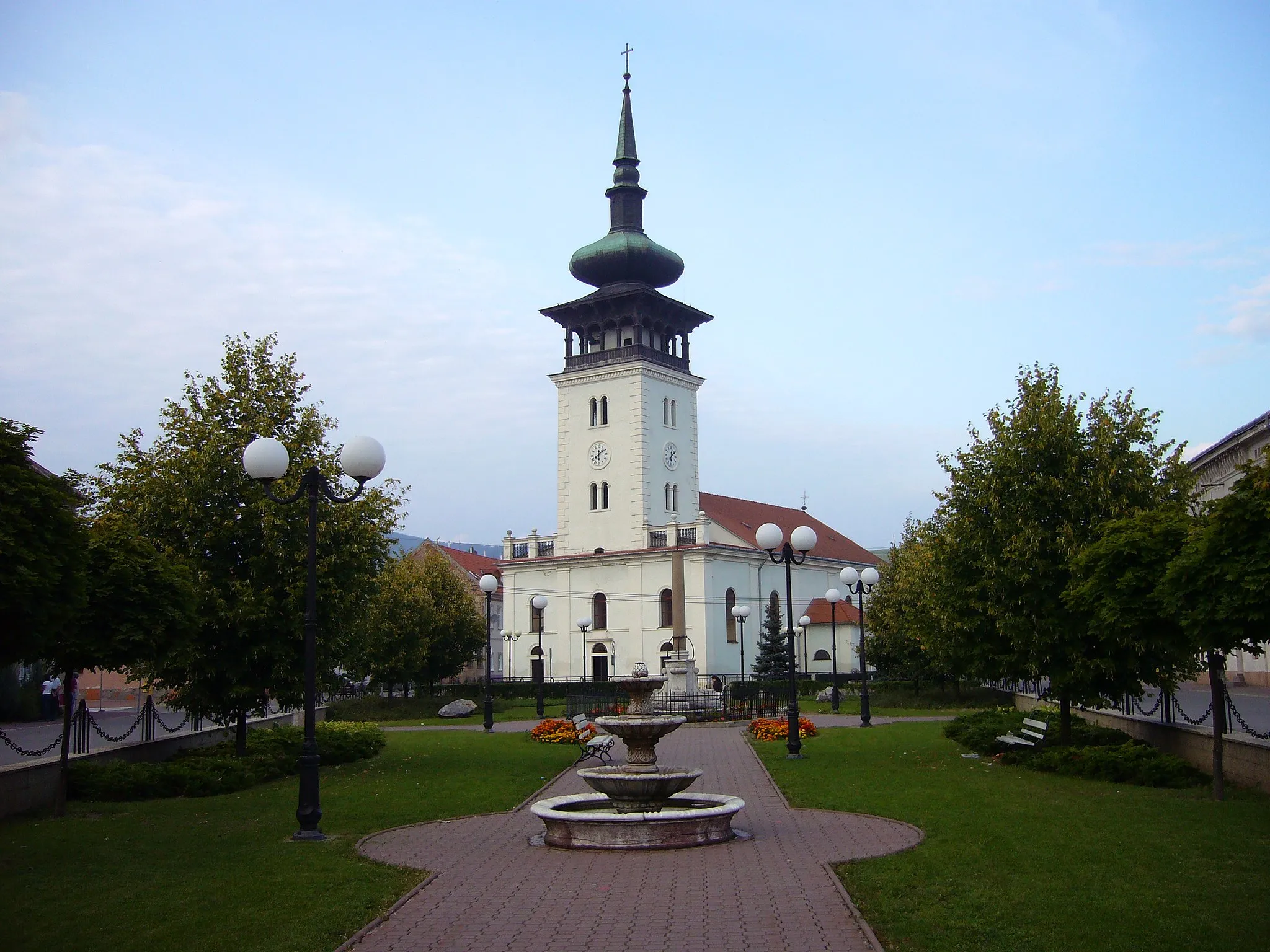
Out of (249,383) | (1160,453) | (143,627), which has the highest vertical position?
(249,383)

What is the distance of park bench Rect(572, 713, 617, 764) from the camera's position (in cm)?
2064

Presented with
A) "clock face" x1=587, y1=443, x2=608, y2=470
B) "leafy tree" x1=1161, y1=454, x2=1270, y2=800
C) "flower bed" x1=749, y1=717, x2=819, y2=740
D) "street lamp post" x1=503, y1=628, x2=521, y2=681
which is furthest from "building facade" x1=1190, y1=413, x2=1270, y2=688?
"street lamp post" x1=503, y1=628, x2=521, y2=681

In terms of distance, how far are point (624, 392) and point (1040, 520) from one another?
156 feet

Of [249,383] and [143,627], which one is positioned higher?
[249,383]

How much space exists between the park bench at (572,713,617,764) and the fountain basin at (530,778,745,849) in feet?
20.2

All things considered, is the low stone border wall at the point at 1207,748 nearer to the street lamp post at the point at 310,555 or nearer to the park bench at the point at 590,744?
the park bench at the point at 590,744

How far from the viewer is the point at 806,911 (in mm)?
9695

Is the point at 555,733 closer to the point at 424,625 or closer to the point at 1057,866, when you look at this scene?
the point at 1057,866

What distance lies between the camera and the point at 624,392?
220 ft

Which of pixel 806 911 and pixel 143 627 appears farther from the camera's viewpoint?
pixel 143 627

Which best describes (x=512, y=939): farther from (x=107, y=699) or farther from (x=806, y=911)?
(x=107, y=699)

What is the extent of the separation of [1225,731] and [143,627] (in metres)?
15.7

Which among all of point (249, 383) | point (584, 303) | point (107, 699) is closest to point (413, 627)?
point (107, 699)

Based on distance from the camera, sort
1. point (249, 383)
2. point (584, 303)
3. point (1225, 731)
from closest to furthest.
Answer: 1. point (1225, 731)
2. point (249, 383)
3. point (584, 303)
